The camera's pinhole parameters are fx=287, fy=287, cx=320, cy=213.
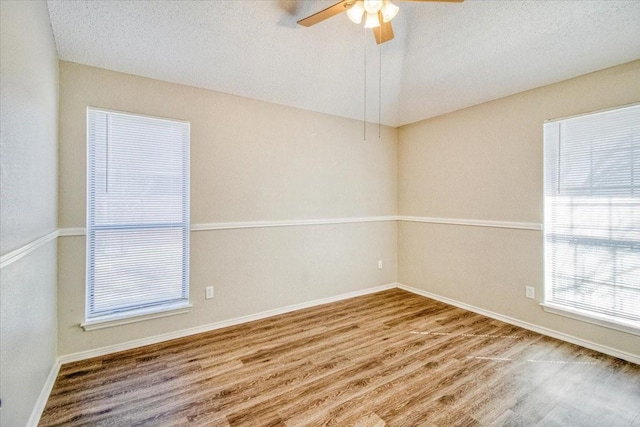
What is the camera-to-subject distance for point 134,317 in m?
2.60

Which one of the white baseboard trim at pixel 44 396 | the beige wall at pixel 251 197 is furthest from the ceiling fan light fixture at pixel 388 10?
the white baseboard trim at pixel 44 396

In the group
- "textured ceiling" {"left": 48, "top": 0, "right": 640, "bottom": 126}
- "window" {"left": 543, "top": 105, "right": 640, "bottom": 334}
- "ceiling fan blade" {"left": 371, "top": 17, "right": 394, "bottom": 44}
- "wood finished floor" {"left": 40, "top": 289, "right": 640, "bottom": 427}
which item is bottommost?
"wood finished floor" {"left": 40, "top": 289, "right": 640, "bottom": 427}

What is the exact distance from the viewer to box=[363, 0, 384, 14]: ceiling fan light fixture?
1694 millimetres

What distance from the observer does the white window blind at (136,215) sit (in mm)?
2479

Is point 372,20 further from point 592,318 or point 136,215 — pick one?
point 592,318

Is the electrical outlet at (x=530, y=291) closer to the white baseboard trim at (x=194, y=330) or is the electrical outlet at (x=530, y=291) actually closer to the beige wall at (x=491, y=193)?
the beige wall at (x=491, y=193)

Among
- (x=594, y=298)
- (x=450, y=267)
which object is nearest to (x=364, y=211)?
(x=450, y=267)

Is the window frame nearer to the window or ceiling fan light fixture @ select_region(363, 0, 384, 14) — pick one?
ceiling fan light fixture @ select_region(363, 0, 384, 14)

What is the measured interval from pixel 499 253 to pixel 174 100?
382 centimetres

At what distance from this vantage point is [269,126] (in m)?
3.32

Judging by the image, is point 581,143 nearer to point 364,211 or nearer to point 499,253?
point 499,253

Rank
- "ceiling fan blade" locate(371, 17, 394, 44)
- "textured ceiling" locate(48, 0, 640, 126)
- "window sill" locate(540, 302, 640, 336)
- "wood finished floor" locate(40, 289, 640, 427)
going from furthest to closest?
"window sill" locate(540, 302, 640, 336) → "textured ceiling" locate(48, 0, 640, 126) → "ceiling fan blade" locate(371, 17, 394, 44) → "wood finished floor" locate(40, 289, 640, 427)

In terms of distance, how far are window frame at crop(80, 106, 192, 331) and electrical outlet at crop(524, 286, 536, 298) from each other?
3.48 metres

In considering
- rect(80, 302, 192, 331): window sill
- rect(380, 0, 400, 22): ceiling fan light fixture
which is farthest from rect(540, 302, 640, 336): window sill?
rect(80, 302, 192, 331): window sill
